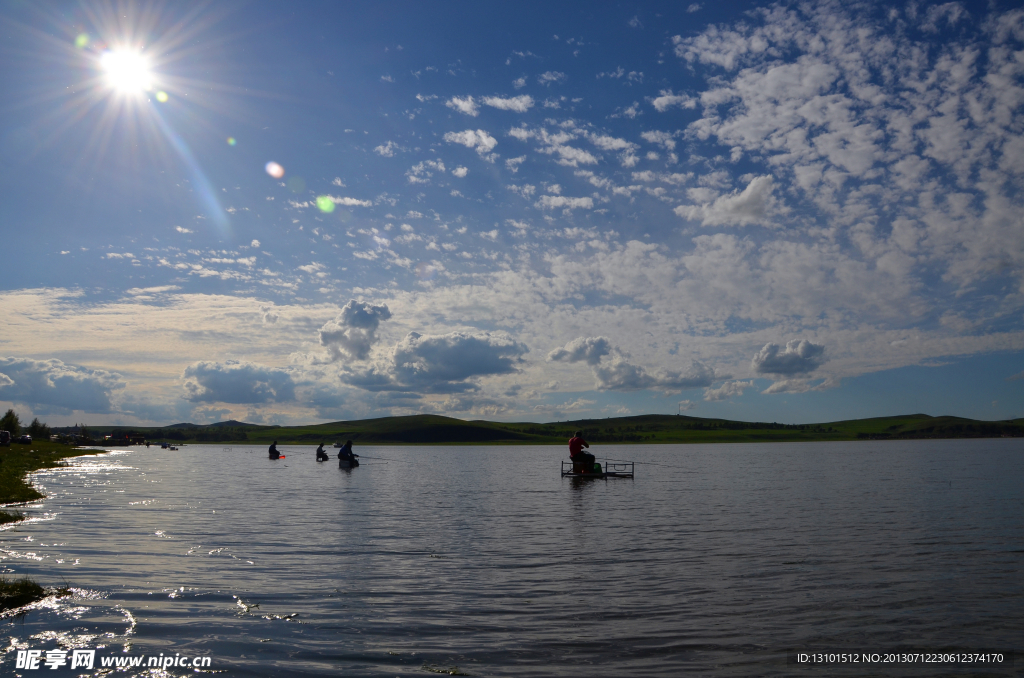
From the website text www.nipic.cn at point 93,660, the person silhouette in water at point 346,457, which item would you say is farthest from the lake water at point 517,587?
the person silhouette in water at point 346,457

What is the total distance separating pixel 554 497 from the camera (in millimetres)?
52781

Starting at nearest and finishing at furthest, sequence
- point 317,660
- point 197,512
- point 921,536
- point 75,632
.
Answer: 1. point 317,660
2. point 75,632
3. point 921,536
4. point 197,512

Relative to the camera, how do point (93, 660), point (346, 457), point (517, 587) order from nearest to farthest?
point (93, 660) < point (517, 587) < point (346, 457)

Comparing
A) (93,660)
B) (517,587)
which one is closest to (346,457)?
(517,587)

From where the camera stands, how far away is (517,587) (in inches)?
768

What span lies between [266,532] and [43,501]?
71.0ft

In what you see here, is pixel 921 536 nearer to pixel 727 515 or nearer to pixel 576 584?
pixel 727 515

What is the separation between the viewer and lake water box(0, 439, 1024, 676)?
43.3ft

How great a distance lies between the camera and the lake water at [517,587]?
13.2 meters

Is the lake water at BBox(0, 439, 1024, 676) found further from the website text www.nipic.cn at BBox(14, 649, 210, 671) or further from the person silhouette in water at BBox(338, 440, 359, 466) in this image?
the person silhouette in water at BBox(338, 440, 359, 466)

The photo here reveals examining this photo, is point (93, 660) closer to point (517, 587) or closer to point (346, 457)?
point (517, 587)

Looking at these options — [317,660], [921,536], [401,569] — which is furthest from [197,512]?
[921,536]

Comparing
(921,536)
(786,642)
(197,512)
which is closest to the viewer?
(786,642)

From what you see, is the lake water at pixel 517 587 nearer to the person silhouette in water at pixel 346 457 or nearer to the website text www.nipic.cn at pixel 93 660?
the website text www.nipic.cn at pixel 93 660
